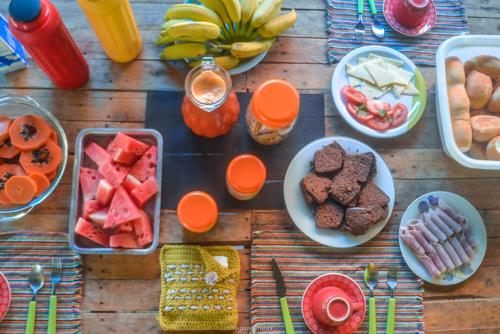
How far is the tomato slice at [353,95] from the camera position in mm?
1177

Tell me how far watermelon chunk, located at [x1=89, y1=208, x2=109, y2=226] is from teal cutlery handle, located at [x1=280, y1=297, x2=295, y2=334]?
473 mm

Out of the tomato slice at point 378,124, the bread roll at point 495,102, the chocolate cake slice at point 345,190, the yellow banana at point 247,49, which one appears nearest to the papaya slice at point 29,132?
the yellow banana at point 247,49

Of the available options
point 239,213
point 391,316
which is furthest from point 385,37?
point 391,316

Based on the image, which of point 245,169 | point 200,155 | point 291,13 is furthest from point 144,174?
point 291,13

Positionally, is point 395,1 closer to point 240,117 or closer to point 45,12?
point 240,117

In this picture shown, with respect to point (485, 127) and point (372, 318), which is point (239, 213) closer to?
point (372, 318)

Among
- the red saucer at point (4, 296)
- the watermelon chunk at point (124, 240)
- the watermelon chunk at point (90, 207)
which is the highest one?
the watermelon chunk at point (90, 207)

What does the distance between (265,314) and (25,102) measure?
0.82 meters

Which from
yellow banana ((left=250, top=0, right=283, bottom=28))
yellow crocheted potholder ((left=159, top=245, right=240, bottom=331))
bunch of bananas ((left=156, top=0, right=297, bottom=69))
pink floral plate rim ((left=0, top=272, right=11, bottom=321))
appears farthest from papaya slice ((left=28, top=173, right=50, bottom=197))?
yellow banana ((left=250, top=0, right=283, bottom=28))

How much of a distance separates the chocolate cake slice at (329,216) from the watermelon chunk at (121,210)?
1.44 feet

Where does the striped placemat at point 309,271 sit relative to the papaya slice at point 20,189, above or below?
below

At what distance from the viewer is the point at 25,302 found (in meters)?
1.06

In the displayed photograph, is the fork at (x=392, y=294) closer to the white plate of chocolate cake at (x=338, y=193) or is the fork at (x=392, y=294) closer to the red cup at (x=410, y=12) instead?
the white plate of chocolate cake at (x=338, y=193)

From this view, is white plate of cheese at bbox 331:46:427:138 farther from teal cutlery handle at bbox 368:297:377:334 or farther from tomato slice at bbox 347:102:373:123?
teal cutlery handle at bbox 368:297:377:334
